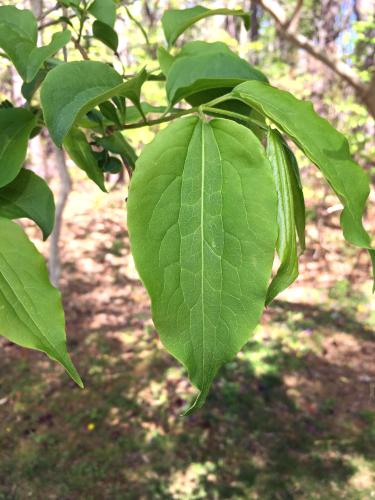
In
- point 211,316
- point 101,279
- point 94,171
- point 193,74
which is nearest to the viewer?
point 211,316

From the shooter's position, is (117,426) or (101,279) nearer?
(117,426)

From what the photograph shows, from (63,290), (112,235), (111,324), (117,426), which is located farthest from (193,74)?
(112,235)

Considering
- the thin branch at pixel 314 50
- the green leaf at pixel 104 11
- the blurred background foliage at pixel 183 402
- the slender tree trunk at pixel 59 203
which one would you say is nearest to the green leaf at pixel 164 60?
the green leaf at pixel 104 11

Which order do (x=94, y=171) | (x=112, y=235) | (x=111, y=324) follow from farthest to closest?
(x=112, y=235)
(x=111, y=324)
(x=94, y=171)

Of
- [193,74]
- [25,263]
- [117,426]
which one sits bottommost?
[117,426]

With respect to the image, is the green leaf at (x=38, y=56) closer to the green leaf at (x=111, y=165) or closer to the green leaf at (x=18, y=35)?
the green leaf at (x=18, y=35)

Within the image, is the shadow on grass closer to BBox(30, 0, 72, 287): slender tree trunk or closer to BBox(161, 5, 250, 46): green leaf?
BBox(30, 0, 72, 287): slender tree trunk

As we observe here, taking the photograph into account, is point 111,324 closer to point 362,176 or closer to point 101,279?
point 101,279
